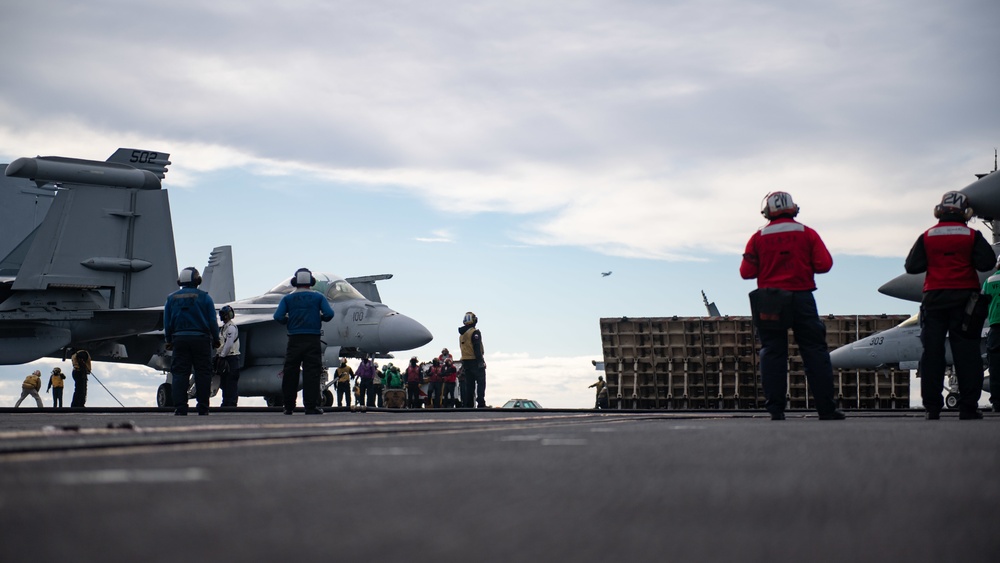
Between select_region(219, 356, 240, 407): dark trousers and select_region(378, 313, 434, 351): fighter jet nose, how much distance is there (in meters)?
3.86

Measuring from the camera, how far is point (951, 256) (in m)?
9.16

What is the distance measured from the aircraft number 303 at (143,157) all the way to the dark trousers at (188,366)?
13553 mm

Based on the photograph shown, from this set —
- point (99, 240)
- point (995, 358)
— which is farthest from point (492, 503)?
point (99, 240)

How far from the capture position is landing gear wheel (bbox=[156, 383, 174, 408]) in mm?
21819

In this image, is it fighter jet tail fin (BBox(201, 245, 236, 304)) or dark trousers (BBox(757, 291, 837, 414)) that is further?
fighter jet tail fin (BBox(201, 245, 236, 304))

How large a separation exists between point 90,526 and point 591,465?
6.19ft

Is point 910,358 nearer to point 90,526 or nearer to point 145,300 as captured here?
point 145,300

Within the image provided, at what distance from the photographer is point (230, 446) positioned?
4.19 metres

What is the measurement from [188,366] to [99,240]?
1172 cm

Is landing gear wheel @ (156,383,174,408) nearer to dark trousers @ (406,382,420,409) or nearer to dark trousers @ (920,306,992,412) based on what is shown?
dark trousers @ (406,382,420,409)

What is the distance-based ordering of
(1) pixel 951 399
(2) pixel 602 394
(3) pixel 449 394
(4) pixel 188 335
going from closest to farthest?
(4) pixel 188 335 < (1) pixel 951 399 < (3) pixel 449 394 < (2) pixel 602 394

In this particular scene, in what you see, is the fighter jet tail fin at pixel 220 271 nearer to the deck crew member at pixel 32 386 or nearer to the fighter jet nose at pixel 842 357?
the deck crew member at pixel 32 386

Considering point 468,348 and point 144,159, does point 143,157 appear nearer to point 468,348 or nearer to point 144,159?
point 144,159

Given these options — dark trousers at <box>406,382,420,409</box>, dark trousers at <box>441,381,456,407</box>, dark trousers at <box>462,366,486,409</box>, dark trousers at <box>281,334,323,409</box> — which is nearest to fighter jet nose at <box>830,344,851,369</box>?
dark trousers at <box>462,366,486,409</box>
